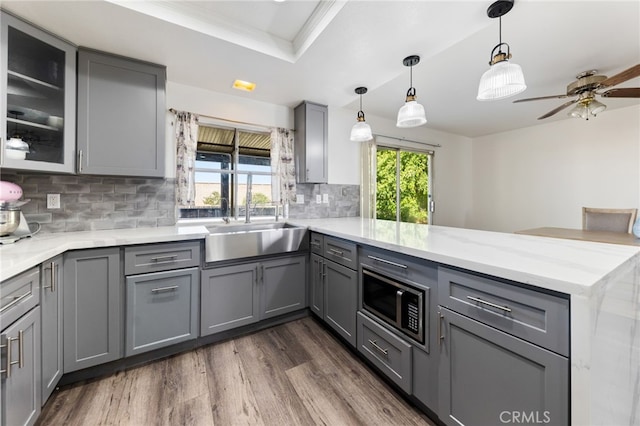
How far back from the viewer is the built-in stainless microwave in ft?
4.26

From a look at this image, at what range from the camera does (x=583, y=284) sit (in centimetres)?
73

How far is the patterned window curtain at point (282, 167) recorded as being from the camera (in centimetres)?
284

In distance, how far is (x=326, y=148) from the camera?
297cm

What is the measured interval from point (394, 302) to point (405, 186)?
300cm

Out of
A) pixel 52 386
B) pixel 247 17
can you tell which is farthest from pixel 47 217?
pixel 247 17

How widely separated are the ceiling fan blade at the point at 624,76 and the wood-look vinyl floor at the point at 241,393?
8.66 ft

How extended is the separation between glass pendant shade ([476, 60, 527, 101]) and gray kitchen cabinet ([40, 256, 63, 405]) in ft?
8.33

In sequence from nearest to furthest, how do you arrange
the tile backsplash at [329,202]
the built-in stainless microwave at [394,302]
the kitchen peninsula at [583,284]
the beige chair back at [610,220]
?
Answer: the kitchen peninsula at [583,284]
the built-in stainless microwave at [394,302]
the beige chair back at [610,220]
the tile backsplash at [329,202]

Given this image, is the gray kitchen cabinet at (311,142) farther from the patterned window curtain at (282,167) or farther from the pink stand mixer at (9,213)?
the pink stand mixer at (9,213)

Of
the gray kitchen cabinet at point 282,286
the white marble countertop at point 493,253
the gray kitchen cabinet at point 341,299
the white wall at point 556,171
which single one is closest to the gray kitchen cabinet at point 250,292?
the gray kitchen cabinet at point 282,286

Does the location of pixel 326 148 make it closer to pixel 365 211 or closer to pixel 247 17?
pixel 365 211

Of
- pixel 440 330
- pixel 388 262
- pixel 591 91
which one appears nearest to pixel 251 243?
pixel 388 262

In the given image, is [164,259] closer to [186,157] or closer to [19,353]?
[19,353]

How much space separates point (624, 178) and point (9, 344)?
5.91 m
